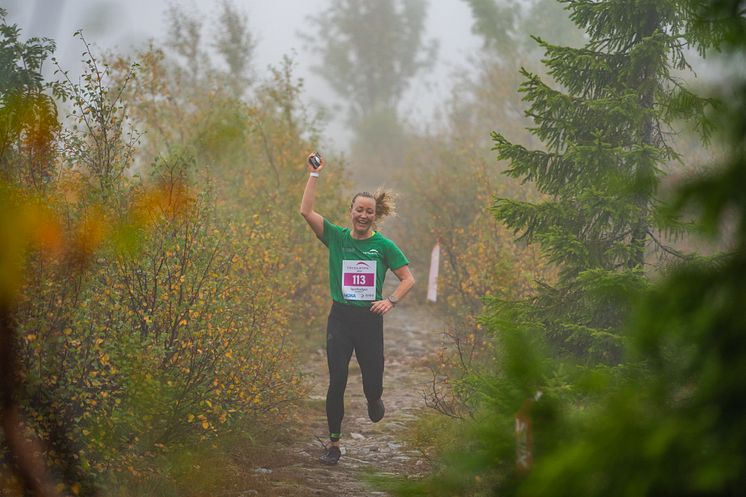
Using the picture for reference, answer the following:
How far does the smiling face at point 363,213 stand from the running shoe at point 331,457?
214cm

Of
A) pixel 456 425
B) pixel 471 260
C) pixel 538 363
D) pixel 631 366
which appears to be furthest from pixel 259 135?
pixel 538 363

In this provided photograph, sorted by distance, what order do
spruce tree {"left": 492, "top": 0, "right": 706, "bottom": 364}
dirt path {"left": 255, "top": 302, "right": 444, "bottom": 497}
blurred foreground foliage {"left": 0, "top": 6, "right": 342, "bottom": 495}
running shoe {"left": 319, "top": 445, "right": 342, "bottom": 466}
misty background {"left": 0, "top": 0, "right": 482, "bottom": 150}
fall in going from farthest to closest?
running shoe {"left": 319, "top": 445, "right": 342, "bottom": 466} → misty background {"left": 0, "top": 0, "right": 482, "bottom": 150} → dirt path {"left": 255, "top": 302, "right": 444, "bottom": 497} → spruce tree {"left": 492, "top": 0, "right": 706, "bottom": 364} → blurred foreground foliage {"left": 0, "top": 6, "right": 342, "bottom": 495}

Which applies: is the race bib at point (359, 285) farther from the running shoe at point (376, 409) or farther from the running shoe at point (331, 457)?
the running shoe at point (331, 457)

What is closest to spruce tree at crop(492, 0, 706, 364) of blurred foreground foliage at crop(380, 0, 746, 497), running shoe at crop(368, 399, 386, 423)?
running shoe at crop(368, 399, 386, 423)

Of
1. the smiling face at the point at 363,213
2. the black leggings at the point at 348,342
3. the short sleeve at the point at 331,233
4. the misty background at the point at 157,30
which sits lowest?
the black leggings at the point at 348,342

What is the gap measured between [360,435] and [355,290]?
2457 mm

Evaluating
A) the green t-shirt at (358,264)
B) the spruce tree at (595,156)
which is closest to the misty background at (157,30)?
the green t-shirt at (358,264)

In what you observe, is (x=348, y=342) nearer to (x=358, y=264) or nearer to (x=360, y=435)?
(x=358, y=264)

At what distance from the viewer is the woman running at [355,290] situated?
7.38 m

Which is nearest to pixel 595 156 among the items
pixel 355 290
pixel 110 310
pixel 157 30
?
pixel 355 290

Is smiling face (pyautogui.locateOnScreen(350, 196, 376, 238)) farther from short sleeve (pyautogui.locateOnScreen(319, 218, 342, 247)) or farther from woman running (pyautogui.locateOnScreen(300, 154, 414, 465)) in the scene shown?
short sleeve (pyautogui.locateOnScreen(319, 218, 342, 247))

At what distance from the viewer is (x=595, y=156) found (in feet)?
→ 22.1

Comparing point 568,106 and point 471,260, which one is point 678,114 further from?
point 471,260

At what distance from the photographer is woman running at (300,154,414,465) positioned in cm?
738
